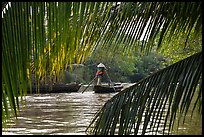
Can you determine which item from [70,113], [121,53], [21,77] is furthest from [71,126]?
[21,77]

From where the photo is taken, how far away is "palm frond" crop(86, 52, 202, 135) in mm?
1298

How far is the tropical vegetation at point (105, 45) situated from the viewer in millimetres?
763

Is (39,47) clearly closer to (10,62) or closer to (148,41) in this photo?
(10,62)

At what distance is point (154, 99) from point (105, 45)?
0.97 feet

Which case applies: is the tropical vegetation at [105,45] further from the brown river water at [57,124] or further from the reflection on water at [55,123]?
the reflection on water at [55,123]

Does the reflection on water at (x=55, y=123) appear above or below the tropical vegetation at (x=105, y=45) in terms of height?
below

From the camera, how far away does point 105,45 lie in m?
1.49

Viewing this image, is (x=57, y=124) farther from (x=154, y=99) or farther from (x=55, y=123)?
(x=154, y=99)

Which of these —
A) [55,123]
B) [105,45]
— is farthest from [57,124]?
[105,45]

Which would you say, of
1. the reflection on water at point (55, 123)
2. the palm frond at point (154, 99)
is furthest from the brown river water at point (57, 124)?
the palm frond at point (154, 99)

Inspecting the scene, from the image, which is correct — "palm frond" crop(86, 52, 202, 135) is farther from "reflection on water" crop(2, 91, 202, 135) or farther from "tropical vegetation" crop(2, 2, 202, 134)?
"reflection on water" crop(2, 91, 202, 135)

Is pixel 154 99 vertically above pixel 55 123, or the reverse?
pixel 154 99

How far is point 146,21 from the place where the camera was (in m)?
1.46

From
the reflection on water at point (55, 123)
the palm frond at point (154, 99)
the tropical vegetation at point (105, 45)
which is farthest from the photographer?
the reflection on water at point (55, 123)
